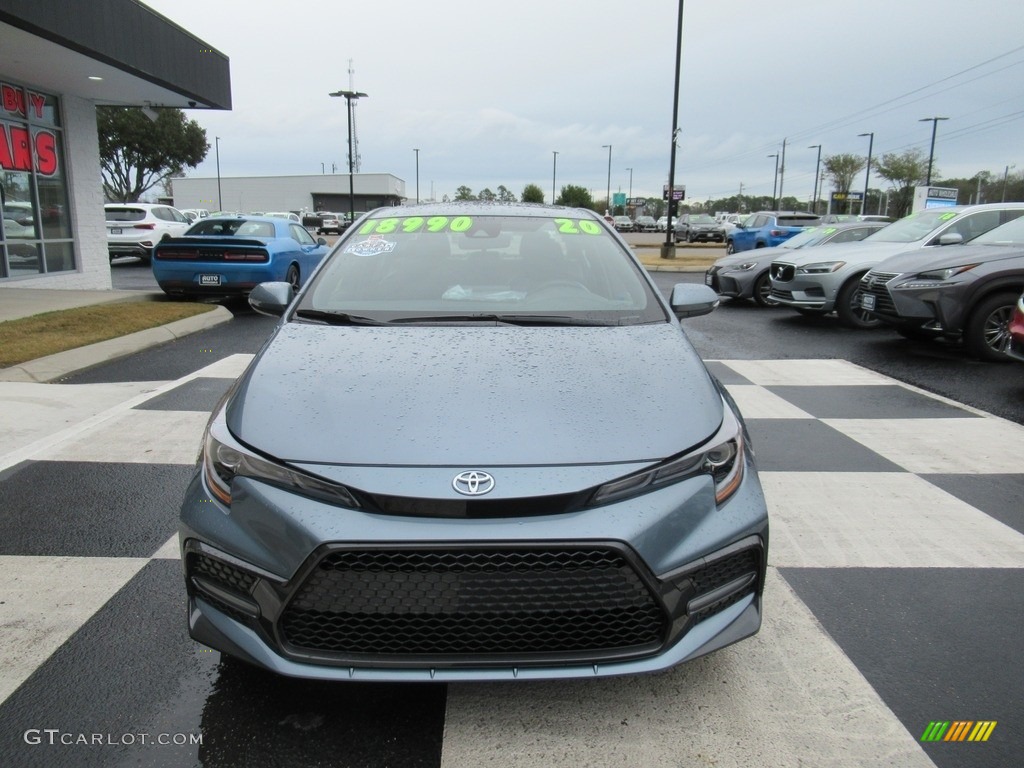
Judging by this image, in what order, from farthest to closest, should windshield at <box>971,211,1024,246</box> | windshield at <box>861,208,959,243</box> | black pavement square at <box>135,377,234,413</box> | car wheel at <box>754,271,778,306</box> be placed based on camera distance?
1. car wheel at <box>754,271,778,306</box>
2. windshield at <box>861,208,959,243</box>
3. windshield at <box>971,211,1024,246</box>
4. black pavement square at <box>135,377,234,413</box>

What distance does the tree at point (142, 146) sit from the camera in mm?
50000

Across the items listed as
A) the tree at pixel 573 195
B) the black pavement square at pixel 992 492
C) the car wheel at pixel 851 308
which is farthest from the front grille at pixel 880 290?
the tree at pixel 573 195

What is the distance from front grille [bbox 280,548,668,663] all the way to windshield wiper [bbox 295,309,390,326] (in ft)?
4.31

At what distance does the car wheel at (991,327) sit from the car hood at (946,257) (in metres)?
0.43

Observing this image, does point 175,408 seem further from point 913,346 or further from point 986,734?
point 913,346

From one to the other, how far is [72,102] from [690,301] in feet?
46.7

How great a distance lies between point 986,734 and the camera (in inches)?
87.7

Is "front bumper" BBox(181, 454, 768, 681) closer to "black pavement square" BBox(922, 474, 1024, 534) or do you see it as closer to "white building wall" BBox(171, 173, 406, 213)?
"black pavement square" BBox(922, 474, 1024, 534)

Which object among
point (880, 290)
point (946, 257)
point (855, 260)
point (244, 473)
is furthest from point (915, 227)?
point (244, 473)

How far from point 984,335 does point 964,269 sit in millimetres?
722

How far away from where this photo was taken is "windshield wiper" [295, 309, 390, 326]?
10.1 feet

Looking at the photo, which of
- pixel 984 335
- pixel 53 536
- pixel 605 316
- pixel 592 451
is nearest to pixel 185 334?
pixel 53 536

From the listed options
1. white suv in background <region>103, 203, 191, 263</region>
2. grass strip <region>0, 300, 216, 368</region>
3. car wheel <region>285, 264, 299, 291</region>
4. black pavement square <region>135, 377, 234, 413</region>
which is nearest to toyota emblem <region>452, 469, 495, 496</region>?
black pavement square <region>135, 377, 234, 413</region>

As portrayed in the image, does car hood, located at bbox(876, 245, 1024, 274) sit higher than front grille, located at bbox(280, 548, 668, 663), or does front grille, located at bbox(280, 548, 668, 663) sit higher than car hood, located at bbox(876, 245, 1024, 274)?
car hood, located at bbox(876, 245, 1024, 274)
